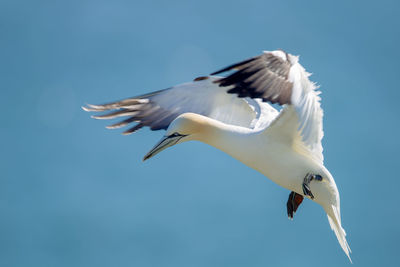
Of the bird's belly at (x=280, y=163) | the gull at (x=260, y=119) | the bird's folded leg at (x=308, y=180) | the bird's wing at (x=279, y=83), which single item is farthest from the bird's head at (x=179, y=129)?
the bird's folded leg at (x=308, y=180)

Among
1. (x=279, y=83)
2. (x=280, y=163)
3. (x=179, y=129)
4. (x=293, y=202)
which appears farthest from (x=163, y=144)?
(x=293, y=202)

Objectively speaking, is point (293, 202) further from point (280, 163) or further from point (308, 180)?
point (280, 163)

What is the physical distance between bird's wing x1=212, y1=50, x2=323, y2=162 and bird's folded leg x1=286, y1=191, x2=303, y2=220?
181cm

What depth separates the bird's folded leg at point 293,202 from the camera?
10.0 meters

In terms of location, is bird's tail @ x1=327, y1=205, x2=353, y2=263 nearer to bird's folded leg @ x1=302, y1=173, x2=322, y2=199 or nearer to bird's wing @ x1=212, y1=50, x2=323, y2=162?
bird's folded leg @ x1=302, y1=173, x2=322, y2=199

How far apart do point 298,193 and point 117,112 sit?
3167mm

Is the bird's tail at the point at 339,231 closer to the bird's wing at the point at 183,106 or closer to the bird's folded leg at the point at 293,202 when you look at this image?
the bird's folded leg at the point at 293,202

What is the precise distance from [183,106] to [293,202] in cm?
224

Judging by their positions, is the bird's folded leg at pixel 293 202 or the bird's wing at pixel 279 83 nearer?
the bird's wing at pixel 279 83

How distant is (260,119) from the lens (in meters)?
10.1

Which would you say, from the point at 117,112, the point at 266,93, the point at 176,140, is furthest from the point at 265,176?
the point at 117,112

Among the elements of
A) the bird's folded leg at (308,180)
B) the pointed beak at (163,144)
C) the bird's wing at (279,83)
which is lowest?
the pointed beak at (163,144)

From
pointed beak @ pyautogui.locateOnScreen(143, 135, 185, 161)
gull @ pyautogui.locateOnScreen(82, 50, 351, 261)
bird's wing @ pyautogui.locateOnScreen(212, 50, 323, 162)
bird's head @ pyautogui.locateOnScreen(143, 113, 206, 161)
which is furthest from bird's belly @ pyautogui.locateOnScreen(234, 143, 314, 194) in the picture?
pointed beak @ pyautogui.locateOnScreen(143, 135, 185, 161)

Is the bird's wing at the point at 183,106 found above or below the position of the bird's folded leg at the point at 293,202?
above
